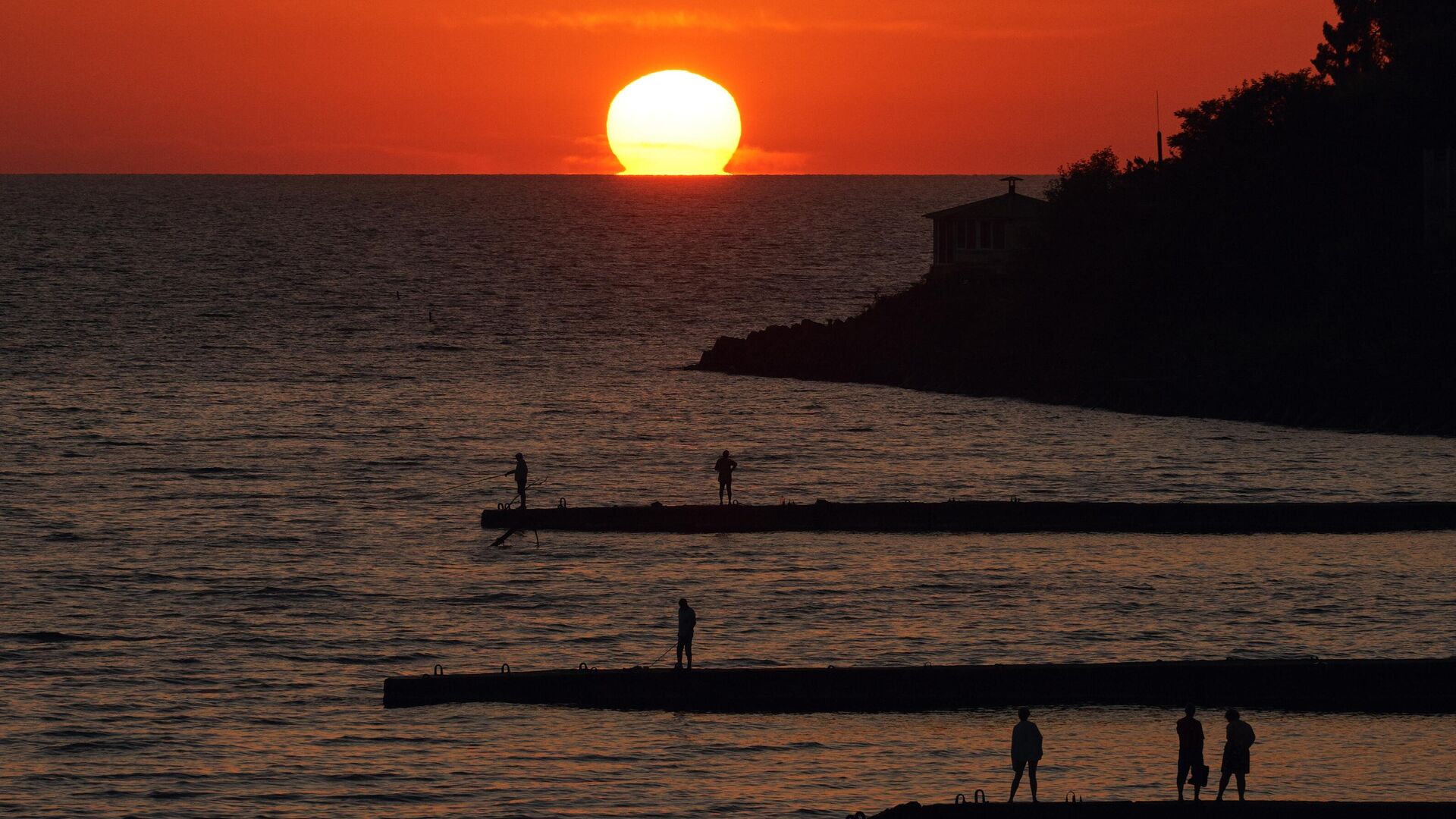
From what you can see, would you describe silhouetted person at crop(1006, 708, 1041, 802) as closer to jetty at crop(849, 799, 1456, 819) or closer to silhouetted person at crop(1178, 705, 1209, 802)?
jetty at crop(849, 799, 1456, 819)

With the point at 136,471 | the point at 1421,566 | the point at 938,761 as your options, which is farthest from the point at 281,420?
the point at 938,761

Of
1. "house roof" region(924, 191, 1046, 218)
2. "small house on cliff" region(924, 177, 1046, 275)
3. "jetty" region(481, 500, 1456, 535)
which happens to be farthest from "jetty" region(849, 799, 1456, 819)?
"house roof" region(924, 191, 1046, 218)

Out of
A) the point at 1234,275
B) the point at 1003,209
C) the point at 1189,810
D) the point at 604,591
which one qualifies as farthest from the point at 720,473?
the point at 1003,209

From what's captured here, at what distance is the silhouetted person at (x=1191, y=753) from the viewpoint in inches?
993

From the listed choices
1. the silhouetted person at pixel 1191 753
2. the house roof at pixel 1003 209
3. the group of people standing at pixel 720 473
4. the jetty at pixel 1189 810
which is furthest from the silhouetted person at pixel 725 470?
the house roof at pixel 1003 209

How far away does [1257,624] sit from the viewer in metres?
38.8

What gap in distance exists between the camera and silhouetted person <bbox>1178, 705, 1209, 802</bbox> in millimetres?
25219

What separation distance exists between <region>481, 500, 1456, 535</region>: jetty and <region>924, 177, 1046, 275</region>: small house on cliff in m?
45.7

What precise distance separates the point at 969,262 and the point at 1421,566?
5618 cm

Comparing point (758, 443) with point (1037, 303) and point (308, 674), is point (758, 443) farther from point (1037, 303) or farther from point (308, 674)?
point (308, 674)

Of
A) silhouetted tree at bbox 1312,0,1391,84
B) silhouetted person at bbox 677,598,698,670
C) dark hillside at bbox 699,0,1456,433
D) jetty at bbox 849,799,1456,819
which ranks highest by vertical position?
silhouetted tree at bbox 1312,0,1391,84

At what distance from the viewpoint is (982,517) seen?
167ft

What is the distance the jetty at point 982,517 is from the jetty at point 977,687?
61.3 ft

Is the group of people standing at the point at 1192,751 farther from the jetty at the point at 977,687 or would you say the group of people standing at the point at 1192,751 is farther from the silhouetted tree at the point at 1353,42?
the silhouetted tree at the point at 1353,42
